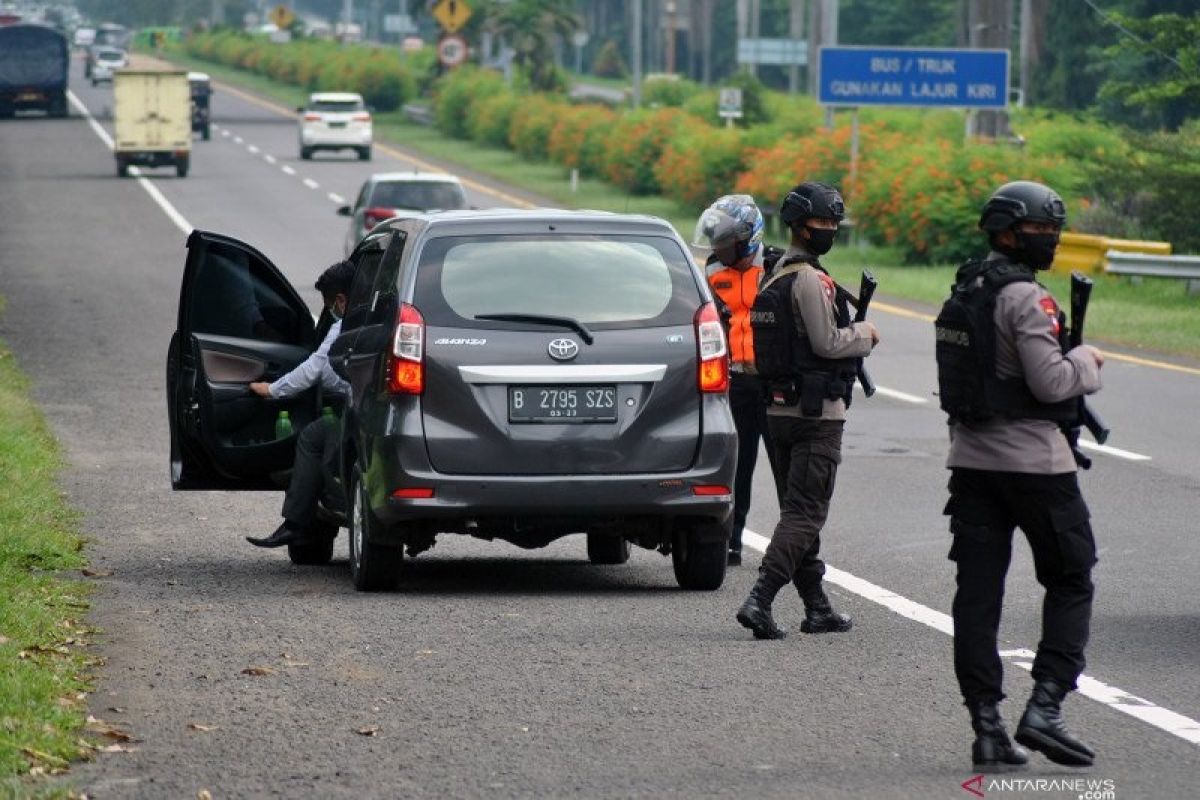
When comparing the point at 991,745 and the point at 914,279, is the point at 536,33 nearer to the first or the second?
the point at 914,279

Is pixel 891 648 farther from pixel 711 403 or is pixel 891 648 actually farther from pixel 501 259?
pixel 501 259

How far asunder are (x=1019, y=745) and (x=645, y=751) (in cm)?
112

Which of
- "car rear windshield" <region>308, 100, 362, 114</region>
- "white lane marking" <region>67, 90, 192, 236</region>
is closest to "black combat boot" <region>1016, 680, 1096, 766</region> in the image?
"white lane marking" <region>67, 90, 192, 236</region>

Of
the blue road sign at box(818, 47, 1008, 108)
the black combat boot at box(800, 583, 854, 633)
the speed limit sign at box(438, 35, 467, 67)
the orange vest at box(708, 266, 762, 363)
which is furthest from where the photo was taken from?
the speed limit sign at box(438, 35, 467, 67)

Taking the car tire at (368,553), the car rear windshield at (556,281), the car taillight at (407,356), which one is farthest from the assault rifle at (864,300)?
the car tire at (368,553)

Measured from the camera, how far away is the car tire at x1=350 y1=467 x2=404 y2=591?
10602 millimetres

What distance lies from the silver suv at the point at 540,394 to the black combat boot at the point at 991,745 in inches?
129

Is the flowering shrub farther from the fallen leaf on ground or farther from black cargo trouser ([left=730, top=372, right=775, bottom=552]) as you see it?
the fallen leaf on ground

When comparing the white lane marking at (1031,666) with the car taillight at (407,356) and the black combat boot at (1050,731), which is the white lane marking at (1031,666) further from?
the car taillight at (407,356)

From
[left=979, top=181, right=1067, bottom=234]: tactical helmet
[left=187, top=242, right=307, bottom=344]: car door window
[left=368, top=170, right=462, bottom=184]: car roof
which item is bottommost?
[left=368, top=170, right=462, bottom=184]: car roof

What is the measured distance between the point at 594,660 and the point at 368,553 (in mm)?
1944

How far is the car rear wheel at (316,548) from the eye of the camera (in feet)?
39.4

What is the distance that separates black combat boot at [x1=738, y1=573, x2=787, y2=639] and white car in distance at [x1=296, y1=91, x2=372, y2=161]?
5759 centimetres

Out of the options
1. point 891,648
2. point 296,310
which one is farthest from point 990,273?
point 296,310
